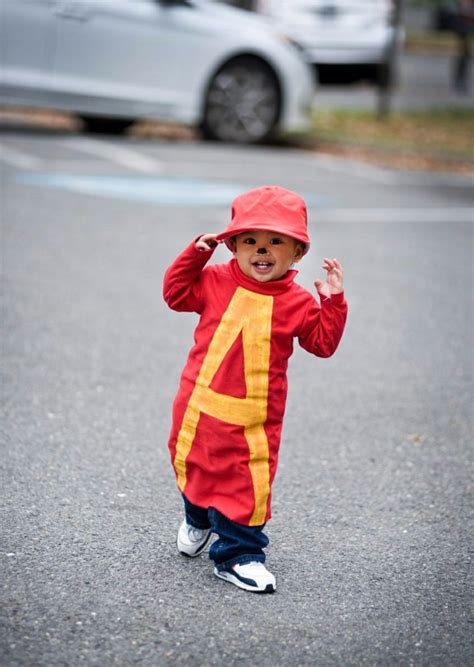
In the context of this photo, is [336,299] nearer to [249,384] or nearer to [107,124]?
[249,384]

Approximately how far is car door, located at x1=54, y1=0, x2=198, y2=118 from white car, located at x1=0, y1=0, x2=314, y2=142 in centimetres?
1

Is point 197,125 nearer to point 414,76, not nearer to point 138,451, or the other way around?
point 138,451

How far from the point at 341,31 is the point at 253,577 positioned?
15507 millimetres

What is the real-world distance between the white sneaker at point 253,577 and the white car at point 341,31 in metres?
14.7

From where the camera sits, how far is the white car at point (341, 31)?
17.5 m

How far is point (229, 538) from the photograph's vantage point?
3.31m

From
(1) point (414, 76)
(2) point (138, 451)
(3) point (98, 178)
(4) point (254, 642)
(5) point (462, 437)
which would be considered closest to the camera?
(4) point (254, 642)

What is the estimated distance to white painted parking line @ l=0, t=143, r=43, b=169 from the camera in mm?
11024

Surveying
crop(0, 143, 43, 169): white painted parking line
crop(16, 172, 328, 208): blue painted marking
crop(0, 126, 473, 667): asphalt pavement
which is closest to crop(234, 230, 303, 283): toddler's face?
crop(0, 126, 473, 667): asphalt pavement

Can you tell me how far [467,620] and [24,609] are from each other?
4.03 ft

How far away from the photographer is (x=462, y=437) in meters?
4.85

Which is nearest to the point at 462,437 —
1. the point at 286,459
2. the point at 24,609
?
the point at 286,459

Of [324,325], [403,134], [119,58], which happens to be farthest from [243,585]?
[403,134]

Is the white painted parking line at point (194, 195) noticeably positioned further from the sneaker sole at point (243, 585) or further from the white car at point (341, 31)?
the white car at point (341, 31)
